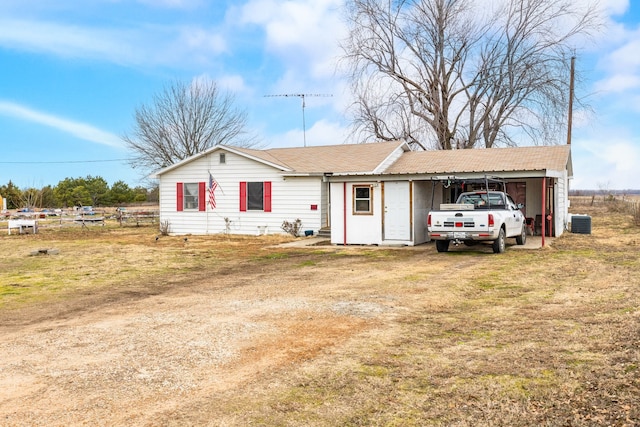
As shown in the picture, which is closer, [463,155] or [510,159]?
[510,159]

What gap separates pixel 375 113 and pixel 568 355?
100 ft

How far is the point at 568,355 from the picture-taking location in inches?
208

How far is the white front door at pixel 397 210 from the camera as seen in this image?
17609 mm

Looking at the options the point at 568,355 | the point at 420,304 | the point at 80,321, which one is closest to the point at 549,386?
the point at 568,355

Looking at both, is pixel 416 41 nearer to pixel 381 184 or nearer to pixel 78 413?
pixel 381 184

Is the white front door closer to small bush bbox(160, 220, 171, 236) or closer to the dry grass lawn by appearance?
the dry grass lawn

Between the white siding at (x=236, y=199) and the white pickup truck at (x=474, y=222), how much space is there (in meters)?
8.05

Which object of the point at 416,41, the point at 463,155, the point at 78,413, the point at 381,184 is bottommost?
the point at 78,413

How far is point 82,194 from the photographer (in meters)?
60.8

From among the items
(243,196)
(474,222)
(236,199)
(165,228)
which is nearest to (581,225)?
(474,222)

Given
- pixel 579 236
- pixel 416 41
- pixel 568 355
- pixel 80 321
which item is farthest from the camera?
pixel 416 41

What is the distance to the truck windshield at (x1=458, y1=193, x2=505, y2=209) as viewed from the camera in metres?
15.9

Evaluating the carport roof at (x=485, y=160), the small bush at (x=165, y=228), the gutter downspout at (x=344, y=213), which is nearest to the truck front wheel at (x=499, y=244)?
the carport roof at (x=485, y=160)

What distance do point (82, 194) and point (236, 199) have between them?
43.5m
